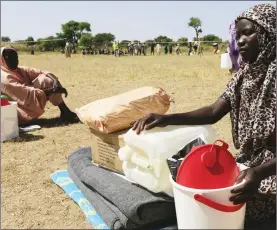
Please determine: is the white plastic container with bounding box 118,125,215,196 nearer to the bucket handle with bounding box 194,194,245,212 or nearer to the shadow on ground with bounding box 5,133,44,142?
the bucket handle with bounding box 194,194,245,212

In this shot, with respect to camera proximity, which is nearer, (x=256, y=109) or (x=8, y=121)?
(x=256, y=109)

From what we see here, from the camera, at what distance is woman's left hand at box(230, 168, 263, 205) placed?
1936mm

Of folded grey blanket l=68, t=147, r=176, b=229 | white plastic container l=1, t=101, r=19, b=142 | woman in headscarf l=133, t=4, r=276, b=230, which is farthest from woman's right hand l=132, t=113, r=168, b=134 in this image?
white plastic container l=1, t=101, r=19, b=142

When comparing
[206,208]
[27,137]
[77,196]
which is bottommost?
[77,196]

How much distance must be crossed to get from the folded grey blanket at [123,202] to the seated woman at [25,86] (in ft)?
8.32

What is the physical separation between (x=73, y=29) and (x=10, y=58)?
6596 centimetres

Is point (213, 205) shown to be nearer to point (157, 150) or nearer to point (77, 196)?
point (157, 150)

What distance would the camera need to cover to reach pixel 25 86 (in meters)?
5.24

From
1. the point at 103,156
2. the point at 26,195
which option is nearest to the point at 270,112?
the point at 103,156

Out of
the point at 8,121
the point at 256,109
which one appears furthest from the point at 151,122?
the point at 8,121

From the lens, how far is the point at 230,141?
4.41 m

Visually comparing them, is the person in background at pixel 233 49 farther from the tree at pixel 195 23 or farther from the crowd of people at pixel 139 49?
the tree at pixel 195 23

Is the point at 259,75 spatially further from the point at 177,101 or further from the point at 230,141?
the point at 177,101

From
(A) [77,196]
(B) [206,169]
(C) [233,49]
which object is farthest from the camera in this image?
(C) [233,49]
